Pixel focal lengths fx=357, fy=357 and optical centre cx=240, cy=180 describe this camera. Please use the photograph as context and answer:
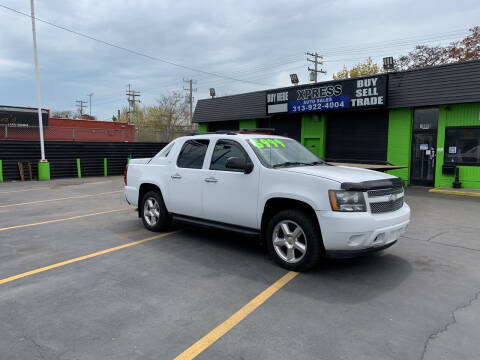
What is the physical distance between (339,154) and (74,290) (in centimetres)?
1560

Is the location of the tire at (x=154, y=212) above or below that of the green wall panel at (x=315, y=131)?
below

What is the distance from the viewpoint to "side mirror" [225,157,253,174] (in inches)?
197

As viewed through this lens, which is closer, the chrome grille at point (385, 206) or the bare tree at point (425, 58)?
the chrome grille at point (385, 206)

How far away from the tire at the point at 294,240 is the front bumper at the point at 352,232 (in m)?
0.15

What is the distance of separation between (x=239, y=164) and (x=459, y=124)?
1233cm

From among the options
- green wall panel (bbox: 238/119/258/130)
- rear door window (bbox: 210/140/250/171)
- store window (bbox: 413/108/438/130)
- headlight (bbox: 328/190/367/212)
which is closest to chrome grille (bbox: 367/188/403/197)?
headlight (bbox: 328/190/367/212)

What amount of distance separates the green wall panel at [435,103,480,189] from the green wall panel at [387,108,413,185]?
45.6 inches

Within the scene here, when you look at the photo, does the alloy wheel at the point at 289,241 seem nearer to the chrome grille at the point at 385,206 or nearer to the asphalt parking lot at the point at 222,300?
the asphalt parking lot at the point at 222,300

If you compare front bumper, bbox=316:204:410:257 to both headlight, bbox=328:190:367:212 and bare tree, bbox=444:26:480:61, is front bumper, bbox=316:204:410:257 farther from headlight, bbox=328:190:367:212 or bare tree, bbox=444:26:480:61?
bare tree, bbox=444:26:480:61

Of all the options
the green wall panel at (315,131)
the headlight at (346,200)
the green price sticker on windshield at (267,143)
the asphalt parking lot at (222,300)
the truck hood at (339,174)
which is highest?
the green wall panel at (315,131)

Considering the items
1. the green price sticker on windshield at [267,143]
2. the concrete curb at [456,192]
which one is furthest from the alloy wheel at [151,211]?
the concrete curb at [456,192]

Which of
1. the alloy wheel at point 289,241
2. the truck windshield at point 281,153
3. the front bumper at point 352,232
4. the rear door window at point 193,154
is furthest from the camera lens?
the rear door window at point 193,154

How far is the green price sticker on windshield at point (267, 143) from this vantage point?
5470 mm

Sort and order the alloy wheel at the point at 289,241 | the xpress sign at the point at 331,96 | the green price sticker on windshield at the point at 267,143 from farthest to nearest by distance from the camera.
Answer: the xpress sign at the point at 331,96, the green price sticker on windshield at the point at 267,143, the alloy wheel at the point at 289,241
